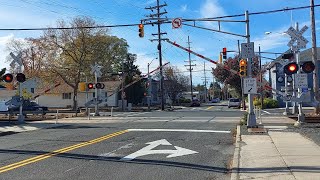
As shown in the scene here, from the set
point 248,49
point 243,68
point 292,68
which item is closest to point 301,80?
point 292,68

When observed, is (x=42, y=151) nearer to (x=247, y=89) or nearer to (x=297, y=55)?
(x=247, y=89)

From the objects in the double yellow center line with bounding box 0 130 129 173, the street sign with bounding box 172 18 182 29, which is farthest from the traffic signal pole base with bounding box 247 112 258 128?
the street sign with bounding box 172 18 182 29

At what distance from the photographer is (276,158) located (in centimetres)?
1100

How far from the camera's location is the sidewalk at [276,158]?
894 centimetres

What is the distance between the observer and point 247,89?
2006cm

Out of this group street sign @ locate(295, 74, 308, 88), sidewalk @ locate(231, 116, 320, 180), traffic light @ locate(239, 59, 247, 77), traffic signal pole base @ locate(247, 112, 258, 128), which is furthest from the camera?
traffic light @ locate(239, 59, 247, 77)

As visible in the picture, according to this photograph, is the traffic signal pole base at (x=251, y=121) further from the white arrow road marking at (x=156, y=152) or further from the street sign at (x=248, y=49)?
the white arrow road marking at (x=156, y=152)

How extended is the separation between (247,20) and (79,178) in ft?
48.1

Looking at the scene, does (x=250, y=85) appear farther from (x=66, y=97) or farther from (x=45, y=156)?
(x=66, y=97)

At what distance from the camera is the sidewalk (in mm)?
8938

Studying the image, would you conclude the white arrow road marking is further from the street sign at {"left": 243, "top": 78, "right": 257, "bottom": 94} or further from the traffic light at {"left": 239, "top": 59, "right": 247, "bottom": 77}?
the traffic light at {"left": 239, "top": 59, "right": 247, "bottom": 77}

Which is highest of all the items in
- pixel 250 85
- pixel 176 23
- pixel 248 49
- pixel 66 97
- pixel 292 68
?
pixel 176 23

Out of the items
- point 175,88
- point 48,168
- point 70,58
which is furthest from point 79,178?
point 175,88

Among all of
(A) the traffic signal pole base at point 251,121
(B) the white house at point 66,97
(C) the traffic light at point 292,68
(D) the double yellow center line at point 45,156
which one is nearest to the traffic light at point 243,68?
(A) the traffic signal pole base at point 251,121
